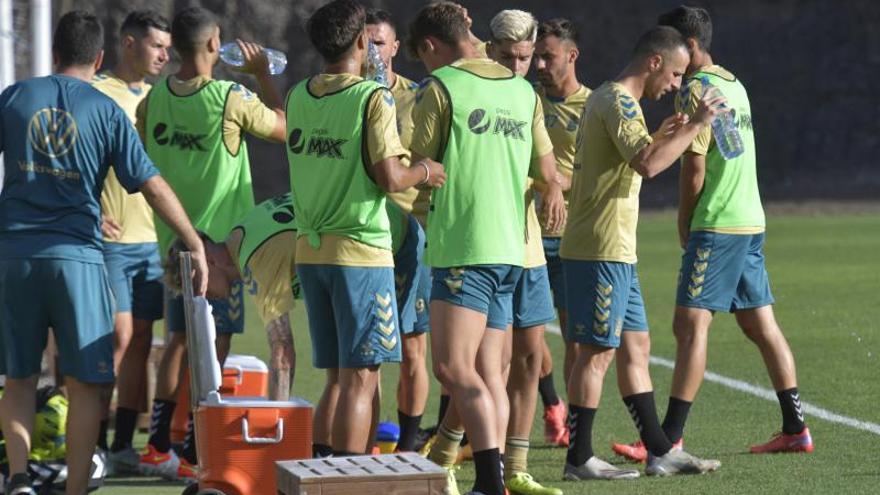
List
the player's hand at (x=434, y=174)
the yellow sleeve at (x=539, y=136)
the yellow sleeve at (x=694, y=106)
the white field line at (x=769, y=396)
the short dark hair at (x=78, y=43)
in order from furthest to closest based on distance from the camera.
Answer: the white field line at (x=769, y=396)
the yellow sleeve at (x=694, y=106)
the yellow sleeve at (x=539, y=136)
the short dark hair at (x=78, y=43)
the player's hand at (x=434, y=174)

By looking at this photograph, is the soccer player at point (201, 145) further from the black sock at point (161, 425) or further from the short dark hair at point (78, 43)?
the short dark hair at point (78, 43)

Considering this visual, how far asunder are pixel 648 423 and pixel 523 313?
0.77 metres

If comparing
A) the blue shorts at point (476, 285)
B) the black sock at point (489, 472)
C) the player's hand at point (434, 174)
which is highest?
the player's hand at point (434, 174)

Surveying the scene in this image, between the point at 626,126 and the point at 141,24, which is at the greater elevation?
the point at 141,24

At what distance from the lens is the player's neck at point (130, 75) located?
10375 mm

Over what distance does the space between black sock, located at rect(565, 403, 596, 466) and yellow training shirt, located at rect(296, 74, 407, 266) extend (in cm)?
147

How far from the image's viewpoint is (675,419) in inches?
357

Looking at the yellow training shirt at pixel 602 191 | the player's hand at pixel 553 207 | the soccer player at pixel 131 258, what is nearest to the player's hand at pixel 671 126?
the yellow training shirt at pixel 602 191

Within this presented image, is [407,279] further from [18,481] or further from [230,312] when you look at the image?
[18,481]

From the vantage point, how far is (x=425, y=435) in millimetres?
9844

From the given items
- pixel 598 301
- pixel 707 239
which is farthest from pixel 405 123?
pixel 707 239

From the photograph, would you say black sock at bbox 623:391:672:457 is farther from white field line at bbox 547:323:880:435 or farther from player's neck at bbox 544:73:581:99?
player's neck at bbox 544:73:581:99

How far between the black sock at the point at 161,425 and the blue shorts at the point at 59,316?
1.62 m

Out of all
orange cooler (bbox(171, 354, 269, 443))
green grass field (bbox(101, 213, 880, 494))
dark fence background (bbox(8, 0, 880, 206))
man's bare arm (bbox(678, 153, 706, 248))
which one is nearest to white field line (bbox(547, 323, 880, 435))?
green grass field (bbox(101, 213, 880, 494))
